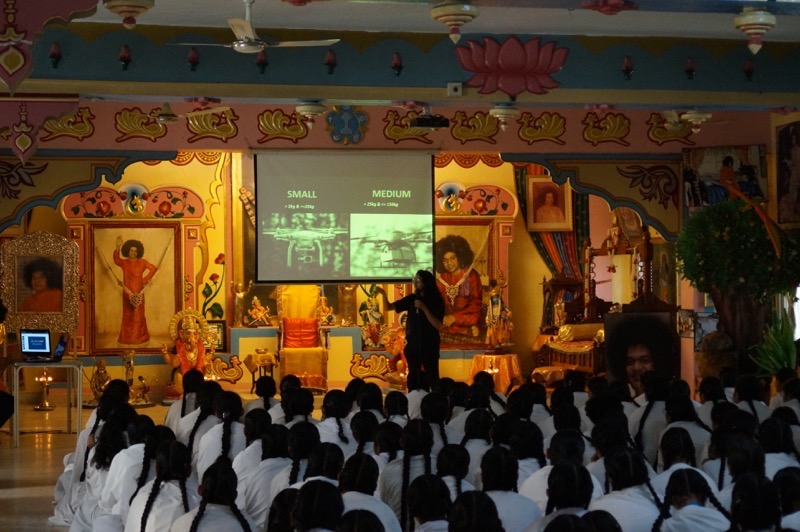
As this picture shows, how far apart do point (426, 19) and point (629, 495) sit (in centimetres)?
484

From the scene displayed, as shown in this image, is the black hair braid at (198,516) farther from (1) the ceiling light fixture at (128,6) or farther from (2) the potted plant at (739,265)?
(2) the potted plant at (739,265)

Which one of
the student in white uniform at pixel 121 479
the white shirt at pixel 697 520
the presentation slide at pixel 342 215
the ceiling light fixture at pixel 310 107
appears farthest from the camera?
the presentation slide at pixel 342 215

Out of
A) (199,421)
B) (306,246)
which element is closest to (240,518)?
(199,421)

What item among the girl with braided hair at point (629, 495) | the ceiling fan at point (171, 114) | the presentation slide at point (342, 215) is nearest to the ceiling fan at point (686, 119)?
the presentation slide at point (342, 215)

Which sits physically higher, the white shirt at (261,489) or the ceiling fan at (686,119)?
the ceiling fan at (686,119)

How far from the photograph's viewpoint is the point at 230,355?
15.1 m

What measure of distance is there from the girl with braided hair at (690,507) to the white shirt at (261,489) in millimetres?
1941

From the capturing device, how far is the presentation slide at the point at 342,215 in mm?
11680

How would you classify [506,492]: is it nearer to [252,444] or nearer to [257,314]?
[252,444]

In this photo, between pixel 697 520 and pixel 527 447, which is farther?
pixel 527 447

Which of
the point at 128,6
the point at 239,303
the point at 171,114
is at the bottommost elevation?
the point at 239,303

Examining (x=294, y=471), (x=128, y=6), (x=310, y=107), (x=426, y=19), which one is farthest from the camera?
(x=310, y=107)

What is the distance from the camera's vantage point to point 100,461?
6824 mm

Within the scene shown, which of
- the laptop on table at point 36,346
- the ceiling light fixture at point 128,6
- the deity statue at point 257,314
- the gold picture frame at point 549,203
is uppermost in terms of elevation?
the ceiling light fixture at point 128,6
